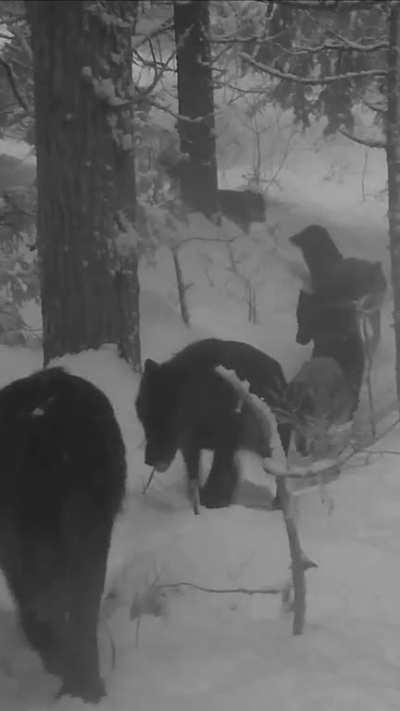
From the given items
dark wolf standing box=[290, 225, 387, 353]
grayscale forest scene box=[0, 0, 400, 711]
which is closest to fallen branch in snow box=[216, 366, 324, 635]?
grayscale forest scene box=[0, 0, 400, 711]

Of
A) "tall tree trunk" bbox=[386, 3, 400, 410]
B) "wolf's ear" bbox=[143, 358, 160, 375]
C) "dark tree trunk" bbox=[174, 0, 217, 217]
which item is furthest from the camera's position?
"tall tree trunk" bbox=[386, 3, 400, 410]

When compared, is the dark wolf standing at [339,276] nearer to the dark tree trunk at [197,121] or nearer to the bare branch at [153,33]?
the dark tree trunk at [197,121]

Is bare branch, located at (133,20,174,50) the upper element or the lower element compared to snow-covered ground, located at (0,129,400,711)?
upper

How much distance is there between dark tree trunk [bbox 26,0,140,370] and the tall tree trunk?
3.16m

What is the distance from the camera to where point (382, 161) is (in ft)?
46.0

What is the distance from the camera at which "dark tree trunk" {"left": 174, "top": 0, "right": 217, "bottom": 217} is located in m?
5.33

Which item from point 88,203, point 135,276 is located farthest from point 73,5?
point 135,276

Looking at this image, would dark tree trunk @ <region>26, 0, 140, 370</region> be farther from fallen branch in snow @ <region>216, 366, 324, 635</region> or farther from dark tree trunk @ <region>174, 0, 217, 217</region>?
fallen branch in snow @ <region>216, 366, 324, 635</region>

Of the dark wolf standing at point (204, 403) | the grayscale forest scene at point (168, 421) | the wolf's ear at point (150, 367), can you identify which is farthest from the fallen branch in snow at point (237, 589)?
the wolf's ear at point (150, 367)

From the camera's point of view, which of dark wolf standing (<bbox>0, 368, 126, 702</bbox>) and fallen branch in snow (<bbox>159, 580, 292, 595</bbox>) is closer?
dark wolf standing (<bbox>0, 368, 126, 702</bbox>)

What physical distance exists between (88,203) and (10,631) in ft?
6.25

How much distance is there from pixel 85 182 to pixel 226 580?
1.93 m

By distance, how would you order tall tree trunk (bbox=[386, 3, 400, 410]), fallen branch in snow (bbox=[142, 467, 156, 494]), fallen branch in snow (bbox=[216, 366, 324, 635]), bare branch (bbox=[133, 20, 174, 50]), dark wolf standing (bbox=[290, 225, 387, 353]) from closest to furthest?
1. fallen branch in snow (bbox=[216, 366, 324, 635])
2. bare branch (bbox=[133, 20, 174, 50])
3. fallen branch in snow (bbox=[142, 467, 156, 494])
4. tall tree trunk (bbox=[386, 3, 400, 410])
5. dark wolf standing (bbox=[290, 225, 387, 353])

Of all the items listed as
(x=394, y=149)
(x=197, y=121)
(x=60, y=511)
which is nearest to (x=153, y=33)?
(x=197, y=121)
